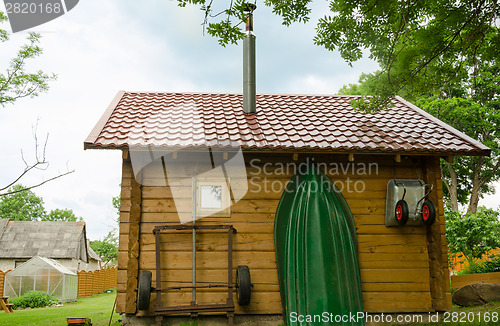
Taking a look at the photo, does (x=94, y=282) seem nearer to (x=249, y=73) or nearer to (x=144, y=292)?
(x=249, y=73)

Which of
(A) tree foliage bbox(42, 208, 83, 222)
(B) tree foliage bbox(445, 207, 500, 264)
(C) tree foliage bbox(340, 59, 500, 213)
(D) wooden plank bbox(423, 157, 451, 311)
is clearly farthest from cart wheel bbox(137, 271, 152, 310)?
Result: (A) tree foliage bbox(42, 208, 83, 222)

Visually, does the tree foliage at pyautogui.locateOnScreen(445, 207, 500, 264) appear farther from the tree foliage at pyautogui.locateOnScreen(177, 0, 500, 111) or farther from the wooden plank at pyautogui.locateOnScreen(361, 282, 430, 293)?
the tree foliage at pyautogui.locateOnScreen(177, 0, 500, 111)

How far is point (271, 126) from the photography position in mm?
7477

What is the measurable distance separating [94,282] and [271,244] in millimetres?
19908

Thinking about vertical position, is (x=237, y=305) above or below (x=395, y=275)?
below

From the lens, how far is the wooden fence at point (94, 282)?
72.8 ft

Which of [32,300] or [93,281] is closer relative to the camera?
[32,300]

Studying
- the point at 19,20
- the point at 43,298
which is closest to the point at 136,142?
the point at 19,20

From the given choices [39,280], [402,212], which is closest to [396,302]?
[402,212]

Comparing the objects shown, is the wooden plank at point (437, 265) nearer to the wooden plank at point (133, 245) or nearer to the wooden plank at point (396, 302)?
the wooden plank at point (396, 302)

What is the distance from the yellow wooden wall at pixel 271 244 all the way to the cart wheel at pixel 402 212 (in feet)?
0.92

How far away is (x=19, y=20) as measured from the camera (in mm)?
10273

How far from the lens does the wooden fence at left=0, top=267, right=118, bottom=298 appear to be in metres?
22.1

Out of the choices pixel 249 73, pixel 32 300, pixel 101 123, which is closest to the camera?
pixel 101 123
